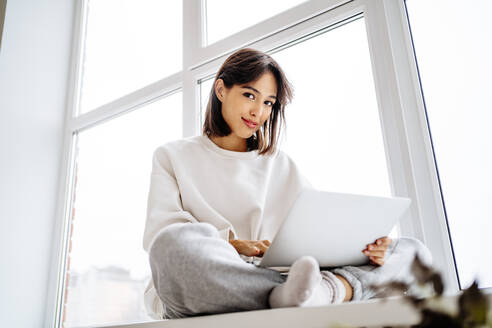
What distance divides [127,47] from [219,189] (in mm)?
1314

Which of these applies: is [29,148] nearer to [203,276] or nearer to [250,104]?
[250,104]

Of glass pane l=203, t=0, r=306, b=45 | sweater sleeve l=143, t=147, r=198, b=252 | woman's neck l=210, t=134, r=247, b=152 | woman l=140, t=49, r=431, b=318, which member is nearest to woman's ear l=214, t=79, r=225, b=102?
woman l=140, t=49, r=431, b=318

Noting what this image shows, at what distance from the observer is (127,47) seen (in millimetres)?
2148

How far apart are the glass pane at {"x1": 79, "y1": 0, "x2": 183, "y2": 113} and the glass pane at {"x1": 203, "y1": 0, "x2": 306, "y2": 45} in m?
0.18

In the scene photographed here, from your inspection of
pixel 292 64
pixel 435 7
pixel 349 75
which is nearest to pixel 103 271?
pixel 292 64

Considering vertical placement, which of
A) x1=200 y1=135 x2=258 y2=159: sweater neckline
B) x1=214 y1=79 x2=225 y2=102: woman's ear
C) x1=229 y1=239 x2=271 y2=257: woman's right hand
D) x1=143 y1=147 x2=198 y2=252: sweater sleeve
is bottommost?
x1=229 y1=239 x2=271 y2=257: woman's right hand

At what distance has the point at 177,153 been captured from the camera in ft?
3.84

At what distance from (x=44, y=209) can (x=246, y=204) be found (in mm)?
1381

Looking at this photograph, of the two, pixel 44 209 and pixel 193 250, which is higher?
pixel 44 209

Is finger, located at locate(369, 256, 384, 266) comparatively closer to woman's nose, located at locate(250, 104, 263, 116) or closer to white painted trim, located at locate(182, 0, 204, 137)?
woman's nose, located at locate(250, 104, 263, 116)

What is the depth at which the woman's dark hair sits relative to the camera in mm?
1199

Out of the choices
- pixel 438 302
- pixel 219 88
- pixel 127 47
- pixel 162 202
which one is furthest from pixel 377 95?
pixel 127 47

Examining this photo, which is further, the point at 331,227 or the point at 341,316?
the point at 331,227

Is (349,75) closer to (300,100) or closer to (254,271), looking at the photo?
(300,100)
